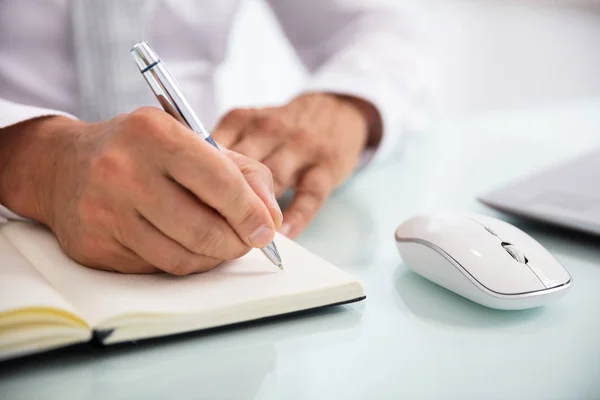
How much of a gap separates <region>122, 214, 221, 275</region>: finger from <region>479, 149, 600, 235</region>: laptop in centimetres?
31

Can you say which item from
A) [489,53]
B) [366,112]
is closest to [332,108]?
[366,112]

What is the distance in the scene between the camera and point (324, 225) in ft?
2.14

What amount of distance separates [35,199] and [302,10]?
0.61m

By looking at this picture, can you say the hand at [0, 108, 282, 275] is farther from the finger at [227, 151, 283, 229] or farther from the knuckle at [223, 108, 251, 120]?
the knuckle at [223, 108, 251, 120]

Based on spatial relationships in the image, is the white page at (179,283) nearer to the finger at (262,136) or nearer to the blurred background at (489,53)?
the finger at (262,136)

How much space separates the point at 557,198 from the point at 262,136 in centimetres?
30

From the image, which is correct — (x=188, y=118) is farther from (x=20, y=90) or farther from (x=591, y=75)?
(x=591, y=75)

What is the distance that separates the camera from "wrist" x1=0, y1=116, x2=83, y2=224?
52 cm

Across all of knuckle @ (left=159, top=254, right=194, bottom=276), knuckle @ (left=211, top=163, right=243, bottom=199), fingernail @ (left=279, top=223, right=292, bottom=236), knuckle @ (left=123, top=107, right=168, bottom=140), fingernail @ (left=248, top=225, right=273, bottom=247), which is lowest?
fingernail @ (left=279, top=223, right=292, bottom=236)

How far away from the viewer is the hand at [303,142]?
688 mm

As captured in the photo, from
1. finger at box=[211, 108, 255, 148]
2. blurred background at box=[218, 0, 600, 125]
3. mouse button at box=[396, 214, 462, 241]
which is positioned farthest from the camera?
blurred background at box=[218, 0, 600, 125]

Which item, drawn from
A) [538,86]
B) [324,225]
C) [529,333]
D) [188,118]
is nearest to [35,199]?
[188,118]

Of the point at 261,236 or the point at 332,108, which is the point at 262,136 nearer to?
the point at 332,108

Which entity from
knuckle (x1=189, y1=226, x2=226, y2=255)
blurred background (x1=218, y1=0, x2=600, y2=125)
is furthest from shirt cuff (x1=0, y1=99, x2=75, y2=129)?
blurred background (x1=218, y1=0, x2=600, y2=125)
